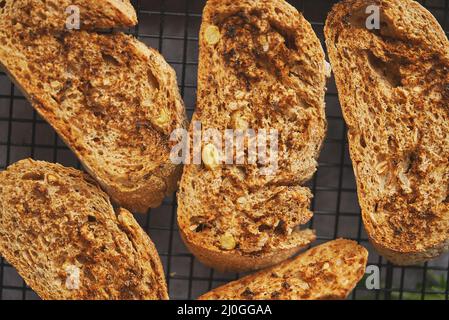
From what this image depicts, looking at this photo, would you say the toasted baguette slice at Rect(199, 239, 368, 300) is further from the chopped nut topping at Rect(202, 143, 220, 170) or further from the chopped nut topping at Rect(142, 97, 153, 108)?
the chopped nut topping at Rect(142, 97, 153, 108)

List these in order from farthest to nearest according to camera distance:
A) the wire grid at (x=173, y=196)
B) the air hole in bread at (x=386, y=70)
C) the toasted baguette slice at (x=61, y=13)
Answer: the wire grid at (x=173, y=196) < the air hole in bread at (x=386, y=70) < the toasted baguette slice at (x=61, y=13)

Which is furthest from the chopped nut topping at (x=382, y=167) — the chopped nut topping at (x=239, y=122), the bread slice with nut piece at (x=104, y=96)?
the bread slice with nut piece at (x=104, y=96)

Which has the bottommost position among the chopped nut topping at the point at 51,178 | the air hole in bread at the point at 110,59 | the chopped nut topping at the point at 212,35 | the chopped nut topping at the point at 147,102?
the chopped nut topping at the point at 51,178

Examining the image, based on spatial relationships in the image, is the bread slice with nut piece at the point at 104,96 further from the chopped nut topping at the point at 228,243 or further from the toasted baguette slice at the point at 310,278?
the toasted baguette slice at the point at 310,278

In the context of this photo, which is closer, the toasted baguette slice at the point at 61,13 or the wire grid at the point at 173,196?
the toasted baguette slice at the point at 61,13

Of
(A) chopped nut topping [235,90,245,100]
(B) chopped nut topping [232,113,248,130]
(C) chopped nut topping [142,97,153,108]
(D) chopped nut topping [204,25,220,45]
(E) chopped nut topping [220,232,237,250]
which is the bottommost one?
(E) chopped nut topping [220,232,237,250]

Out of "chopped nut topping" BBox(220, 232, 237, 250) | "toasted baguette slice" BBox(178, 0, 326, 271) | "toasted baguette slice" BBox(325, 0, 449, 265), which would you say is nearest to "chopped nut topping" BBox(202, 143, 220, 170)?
"toasted baguette slice" BBox(178, 0, 326, 271)

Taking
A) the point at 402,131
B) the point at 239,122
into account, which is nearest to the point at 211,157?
the point at 239,122

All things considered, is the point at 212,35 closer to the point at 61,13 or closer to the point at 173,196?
the point at 61,13
